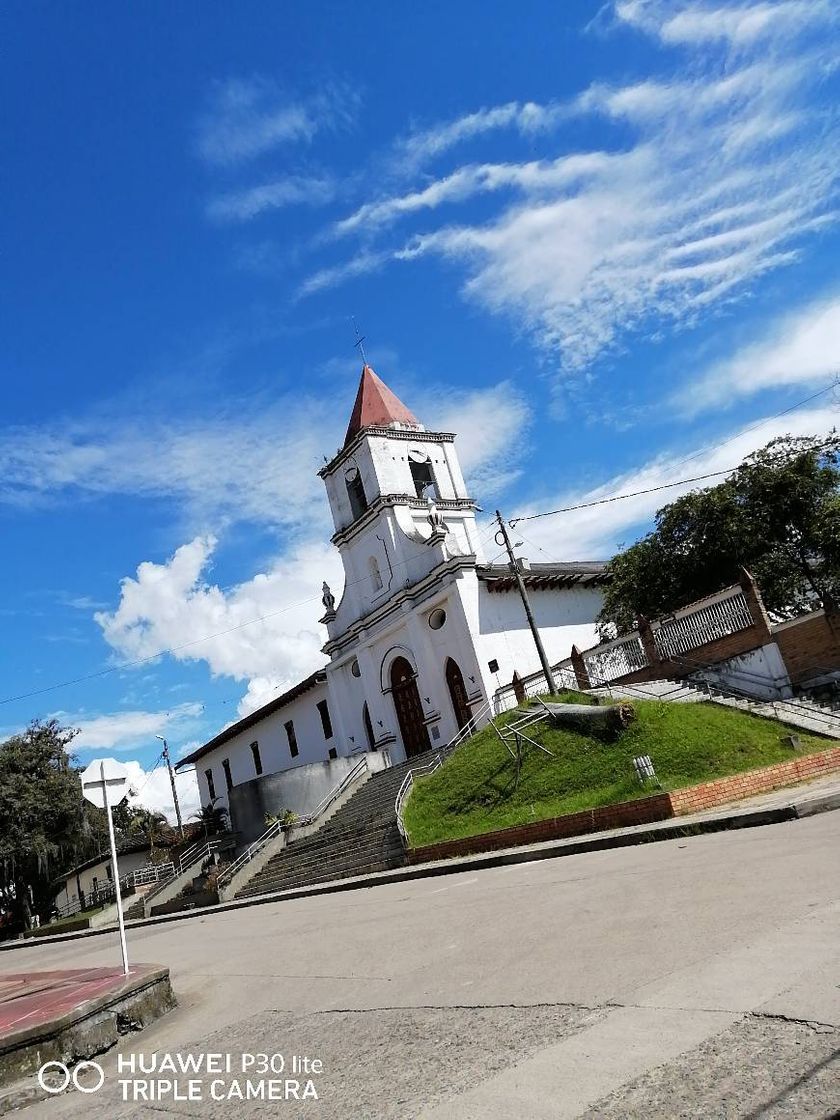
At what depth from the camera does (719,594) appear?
18484 millimetres

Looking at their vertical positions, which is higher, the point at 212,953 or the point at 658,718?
the point at 658,718

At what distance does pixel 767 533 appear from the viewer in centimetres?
2092

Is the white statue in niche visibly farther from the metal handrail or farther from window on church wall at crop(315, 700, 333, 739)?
the metal handrail

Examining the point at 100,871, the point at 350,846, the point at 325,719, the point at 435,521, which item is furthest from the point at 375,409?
the point at 100,871

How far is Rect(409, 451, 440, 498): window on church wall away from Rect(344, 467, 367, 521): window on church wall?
2237 millimetres

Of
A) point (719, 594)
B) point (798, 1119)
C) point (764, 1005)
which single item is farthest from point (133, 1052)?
point (719, 594)

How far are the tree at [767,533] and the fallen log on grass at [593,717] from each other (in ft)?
20.8

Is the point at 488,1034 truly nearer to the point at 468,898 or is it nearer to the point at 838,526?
the point at 468,898

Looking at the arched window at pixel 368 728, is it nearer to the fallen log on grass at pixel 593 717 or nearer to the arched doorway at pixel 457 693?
the arched doorway at pixel 457 693

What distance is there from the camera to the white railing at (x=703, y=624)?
59.4 feet

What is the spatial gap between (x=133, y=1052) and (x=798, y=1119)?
193 inches

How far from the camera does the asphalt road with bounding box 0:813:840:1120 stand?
299 cm

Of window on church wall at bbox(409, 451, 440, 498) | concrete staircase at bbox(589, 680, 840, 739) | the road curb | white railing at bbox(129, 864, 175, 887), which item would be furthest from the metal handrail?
concrete staircase at bbox(589, 680, 840, 739)

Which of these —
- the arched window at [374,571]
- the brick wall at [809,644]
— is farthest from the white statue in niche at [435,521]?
the brick wall at [809,644]
